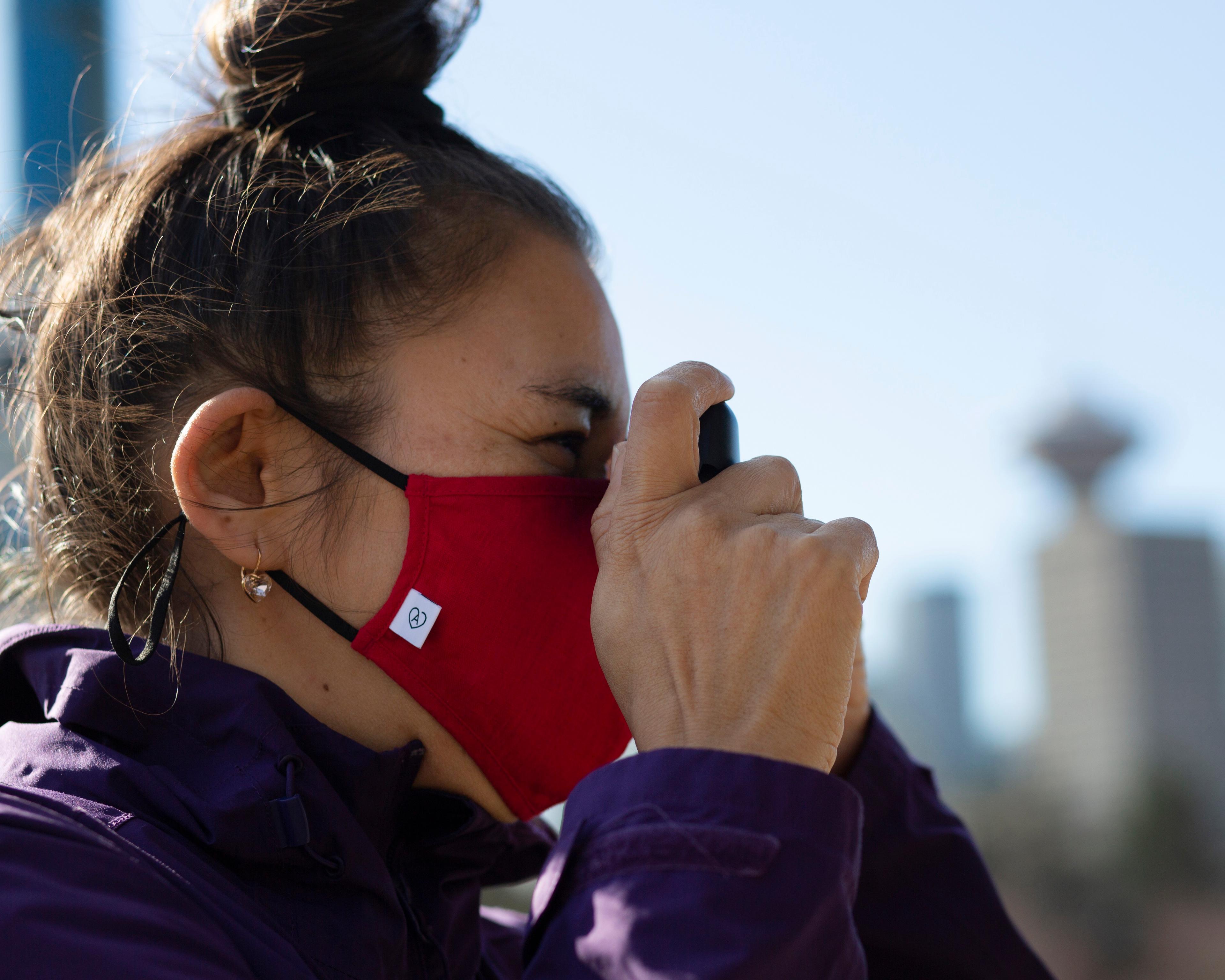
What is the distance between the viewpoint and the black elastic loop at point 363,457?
188cm

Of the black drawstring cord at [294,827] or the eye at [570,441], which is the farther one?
the eye at [570,441]

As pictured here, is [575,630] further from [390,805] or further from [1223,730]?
[1223,730]

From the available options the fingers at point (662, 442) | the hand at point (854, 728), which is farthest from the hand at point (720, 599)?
the hand at point (854, 728)

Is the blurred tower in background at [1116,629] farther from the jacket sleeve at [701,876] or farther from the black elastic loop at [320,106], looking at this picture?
the jacket sleeve at [701,876]

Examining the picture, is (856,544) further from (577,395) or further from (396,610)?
(396,610)

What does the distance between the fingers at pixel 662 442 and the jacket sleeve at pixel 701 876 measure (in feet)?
1.41

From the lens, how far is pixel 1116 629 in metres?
104

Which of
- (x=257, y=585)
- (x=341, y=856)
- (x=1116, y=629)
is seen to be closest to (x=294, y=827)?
(x=341, y=856)

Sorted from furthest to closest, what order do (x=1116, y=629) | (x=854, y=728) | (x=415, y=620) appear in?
(x=1116, y=629)
(x=854, y=728)
(x=415, y=620)

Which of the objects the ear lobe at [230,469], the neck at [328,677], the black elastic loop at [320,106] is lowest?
the neck at [328,677]

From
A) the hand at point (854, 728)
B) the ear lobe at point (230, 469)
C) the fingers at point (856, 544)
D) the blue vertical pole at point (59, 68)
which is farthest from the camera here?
the blue vertical pole at point (59, 68)

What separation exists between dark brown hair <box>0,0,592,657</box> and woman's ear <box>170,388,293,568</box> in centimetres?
7

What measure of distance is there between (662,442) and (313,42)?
1104 millimetres

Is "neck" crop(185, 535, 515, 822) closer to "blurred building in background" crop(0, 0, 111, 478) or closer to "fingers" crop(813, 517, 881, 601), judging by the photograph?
"fingers" crop(813, 517, 881, 601)
